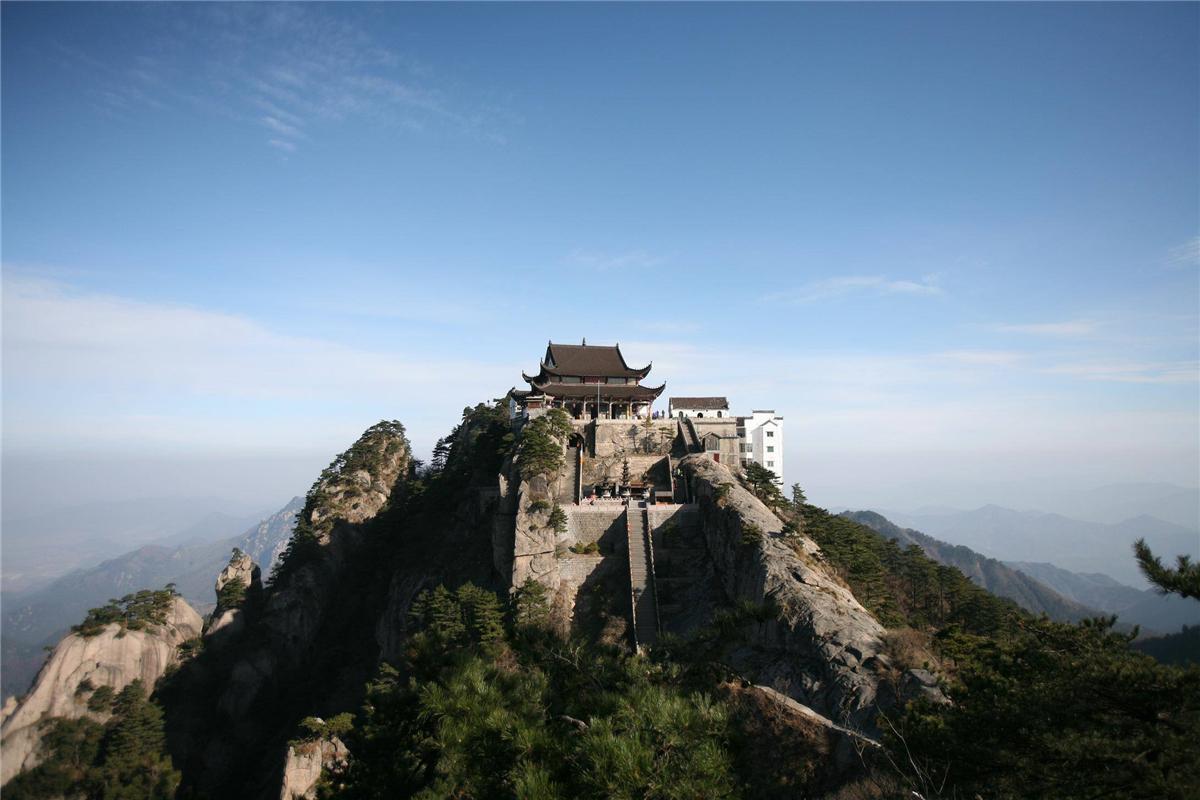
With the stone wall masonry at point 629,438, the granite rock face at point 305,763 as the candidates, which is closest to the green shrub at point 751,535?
the stone wall masonry at point 629,438

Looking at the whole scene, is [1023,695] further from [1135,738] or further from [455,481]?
[455,481]

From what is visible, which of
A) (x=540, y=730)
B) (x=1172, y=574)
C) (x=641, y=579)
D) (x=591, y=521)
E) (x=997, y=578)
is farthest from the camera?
(x=997, y=578)

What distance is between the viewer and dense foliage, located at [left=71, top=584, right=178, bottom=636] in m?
41.2

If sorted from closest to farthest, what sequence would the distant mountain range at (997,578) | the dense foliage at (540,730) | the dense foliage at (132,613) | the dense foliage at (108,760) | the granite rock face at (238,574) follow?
the dense foliage at (540,730) → the dense foliage at (108,760) → the dense foliage at (132,613) → the granite rock face at (238,574) → the distant mountain range at (997,578)

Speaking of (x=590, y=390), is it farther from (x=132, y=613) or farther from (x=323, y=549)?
(x=132, y=613)

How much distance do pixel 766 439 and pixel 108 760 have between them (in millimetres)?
47508

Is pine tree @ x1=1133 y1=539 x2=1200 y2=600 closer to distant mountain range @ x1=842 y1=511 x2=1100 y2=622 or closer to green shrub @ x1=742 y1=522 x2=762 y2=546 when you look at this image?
green shrub @ x1=742 y1=522 x2=762 y2=546

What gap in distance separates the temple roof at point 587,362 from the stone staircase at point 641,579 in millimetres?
13422

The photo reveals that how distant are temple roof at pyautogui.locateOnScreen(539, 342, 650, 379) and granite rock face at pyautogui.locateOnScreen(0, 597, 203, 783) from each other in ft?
102

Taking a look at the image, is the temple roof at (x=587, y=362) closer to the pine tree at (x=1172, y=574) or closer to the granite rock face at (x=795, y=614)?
the granite rock face at (x=795, y=614)

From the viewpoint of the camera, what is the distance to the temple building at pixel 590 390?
44.0 meters

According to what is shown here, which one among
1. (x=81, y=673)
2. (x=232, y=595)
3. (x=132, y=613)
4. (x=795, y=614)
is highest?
(x=795, y=614)

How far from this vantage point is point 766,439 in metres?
55.2

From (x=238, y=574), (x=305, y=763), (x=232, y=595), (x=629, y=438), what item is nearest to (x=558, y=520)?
(x=629, y=438)
